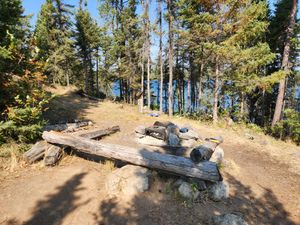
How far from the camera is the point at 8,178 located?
6.25 meters

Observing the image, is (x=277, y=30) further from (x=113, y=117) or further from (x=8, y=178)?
(x=8, y=178)

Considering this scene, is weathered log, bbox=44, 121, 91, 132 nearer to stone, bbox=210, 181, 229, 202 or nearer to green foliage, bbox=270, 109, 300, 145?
stone, bbox=210, 181, 229, 202

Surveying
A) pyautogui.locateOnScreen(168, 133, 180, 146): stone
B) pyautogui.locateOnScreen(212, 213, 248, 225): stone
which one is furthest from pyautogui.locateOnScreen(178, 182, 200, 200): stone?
pyautogui.locateOnScreen(168, 133, 180, 146): stone

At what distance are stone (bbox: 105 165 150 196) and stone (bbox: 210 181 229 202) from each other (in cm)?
195

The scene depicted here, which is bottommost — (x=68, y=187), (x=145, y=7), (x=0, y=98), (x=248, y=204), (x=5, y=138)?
(x=248, y=204)

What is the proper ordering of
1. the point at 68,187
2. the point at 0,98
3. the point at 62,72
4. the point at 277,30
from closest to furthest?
1. the point at 68,187
2. the point at 0,98
3. the point at 277,30
4. the point at 62,72

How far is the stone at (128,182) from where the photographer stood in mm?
6047

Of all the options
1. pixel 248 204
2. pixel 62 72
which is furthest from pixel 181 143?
pixel 62 72

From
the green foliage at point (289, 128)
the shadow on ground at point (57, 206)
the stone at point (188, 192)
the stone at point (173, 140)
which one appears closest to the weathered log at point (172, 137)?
the stone at point (173, 140)

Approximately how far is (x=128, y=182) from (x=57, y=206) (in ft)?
6.25

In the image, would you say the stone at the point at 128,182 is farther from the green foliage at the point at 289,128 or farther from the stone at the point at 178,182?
the green foliage at the point at 289,128

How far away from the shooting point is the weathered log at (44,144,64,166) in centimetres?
708

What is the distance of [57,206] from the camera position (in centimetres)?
532

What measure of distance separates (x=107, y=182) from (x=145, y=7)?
18561 millimetres
